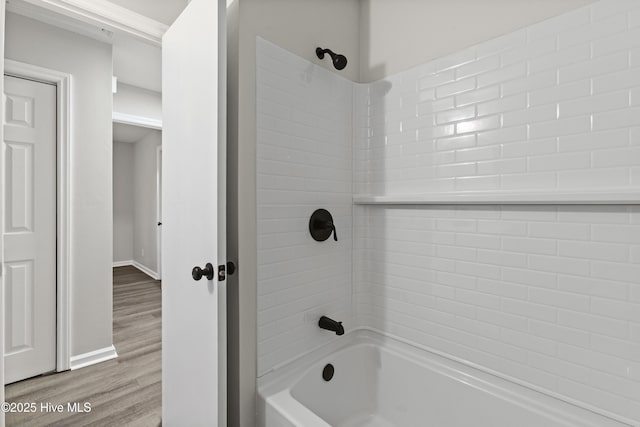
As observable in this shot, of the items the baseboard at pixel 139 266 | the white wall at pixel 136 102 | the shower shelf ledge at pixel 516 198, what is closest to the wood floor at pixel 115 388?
the shower shelf ledge at pixel 516 198

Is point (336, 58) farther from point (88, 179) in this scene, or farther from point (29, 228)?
point (29, 228)

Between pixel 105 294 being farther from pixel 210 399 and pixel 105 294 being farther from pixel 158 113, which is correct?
pixel 158 113

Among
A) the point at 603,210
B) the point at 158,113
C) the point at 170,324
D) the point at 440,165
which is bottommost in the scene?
the point at 170,324

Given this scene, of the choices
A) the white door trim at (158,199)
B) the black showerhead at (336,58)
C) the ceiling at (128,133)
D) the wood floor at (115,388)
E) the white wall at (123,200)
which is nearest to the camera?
the black showerhead at (336,58)

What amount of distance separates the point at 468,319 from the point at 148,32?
6.76ft

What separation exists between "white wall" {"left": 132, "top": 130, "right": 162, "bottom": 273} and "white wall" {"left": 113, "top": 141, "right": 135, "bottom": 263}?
0.10 meters

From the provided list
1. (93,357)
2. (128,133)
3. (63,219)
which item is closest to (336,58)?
(63,219)

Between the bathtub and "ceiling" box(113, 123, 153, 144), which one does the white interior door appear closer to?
the bathtub

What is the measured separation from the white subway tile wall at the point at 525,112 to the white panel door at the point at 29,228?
7.70 ft

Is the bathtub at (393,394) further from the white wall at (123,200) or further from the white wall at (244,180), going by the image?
the white wall at (123,200)

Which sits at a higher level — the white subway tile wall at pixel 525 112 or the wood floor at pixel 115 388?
the white subway tile wall at pixel 525 112

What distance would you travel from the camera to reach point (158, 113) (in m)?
3.72

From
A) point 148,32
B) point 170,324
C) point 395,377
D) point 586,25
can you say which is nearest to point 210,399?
point 170,324

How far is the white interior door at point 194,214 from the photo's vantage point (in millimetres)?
1108
